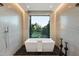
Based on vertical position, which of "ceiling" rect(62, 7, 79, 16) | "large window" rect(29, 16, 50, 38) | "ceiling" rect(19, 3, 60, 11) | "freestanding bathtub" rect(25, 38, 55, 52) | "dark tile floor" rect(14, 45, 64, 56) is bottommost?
"dark tile floor" rect(14, 45, 64, 56)

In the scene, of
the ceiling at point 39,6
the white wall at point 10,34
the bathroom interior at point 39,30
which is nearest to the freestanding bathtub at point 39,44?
the bathroom interior at point 39,30

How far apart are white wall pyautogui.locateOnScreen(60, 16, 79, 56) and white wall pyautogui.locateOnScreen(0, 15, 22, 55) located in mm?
659

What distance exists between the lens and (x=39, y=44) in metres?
1.93

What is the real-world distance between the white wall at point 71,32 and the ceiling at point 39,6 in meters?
0.27

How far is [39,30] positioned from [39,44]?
21 centimetres

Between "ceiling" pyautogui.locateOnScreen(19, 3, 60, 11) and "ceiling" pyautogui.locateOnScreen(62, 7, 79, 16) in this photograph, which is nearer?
"ceiling" pyautogui.locateOnScreen(19, 3, 60, 11)

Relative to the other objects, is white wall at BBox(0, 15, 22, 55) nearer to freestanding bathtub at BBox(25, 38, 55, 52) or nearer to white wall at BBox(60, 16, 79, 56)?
freestanding bathtub at BBox(25, 38, 55, 52)

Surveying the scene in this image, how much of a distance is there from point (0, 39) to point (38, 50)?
0.58 m

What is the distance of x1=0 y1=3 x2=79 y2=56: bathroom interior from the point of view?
73.6 inches

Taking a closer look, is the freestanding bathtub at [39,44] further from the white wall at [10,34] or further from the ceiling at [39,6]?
the ceiling at [39,6]

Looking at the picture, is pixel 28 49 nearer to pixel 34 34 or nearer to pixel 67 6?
pixel 34 34

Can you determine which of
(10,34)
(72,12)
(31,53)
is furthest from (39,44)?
(72,12)

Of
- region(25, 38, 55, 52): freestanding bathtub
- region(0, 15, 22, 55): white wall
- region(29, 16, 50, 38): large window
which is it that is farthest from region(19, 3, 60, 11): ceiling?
region(25, 38, 55, 52): freestanding bathtub

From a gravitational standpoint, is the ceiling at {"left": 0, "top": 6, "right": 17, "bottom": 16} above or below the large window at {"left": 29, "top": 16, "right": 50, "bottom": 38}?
above
